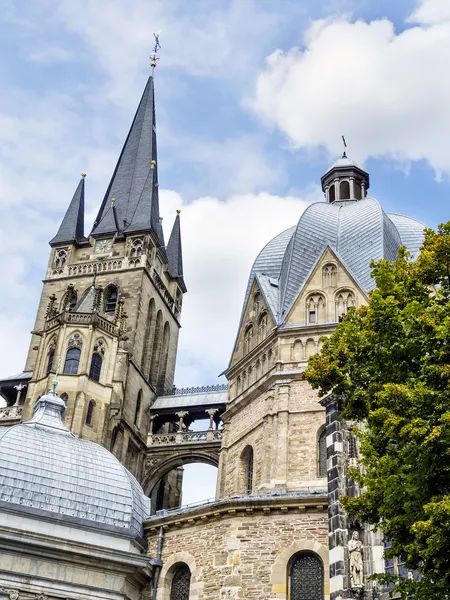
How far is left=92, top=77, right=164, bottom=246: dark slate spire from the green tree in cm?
3872

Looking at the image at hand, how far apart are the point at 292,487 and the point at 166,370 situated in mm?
25069

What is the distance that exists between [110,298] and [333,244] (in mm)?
20037

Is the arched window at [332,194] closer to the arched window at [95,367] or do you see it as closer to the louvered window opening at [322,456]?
the arched window at [95,367]

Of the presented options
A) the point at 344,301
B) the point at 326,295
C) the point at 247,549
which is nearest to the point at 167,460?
the point at 326,295

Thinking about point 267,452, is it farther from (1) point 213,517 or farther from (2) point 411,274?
(2) point 411,274

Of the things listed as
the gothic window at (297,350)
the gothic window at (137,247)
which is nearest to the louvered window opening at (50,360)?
the gothic window at (137,247)

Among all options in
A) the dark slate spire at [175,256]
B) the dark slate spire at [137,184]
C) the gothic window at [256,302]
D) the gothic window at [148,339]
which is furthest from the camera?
the dark slate spire at [175,256]

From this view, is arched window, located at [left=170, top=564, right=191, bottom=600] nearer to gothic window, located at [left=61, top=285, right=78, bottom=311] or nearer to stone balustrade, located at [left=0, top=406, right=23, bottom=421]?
stone balustrade, located at [left=0, top=406, right=23, bottom=421]

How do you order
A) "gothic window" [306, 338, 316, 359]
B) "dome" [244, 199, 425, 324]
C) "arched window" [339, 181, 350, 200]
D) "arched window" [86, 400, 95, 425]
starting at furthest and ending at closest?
"arched window" [339, 181, 350, 200], "arched window" [86, 400, 95, 425], "dome" [244, 199, 425, 324], "gothic window" [306, 338, 316, 359]

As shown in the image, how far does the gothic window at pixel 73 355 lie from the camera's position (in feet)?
138

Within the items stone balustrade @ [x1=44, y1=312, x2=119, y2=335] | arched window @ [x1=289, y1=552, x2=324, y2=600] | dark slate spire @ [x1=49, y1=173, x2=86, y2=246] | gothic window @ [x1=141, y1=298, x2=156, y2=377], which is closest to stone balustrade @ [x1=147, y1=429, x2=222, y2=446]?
gothic window @ [x1=141, y1=298, x2=156, y2=377]

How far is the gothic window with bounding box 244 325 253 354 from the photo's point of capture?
3609cm

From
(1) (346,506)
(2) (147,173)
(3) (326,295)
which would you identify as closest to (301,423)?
(3) (326,295)

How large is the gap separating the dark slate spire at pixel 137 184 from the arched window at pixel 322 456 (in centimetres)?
2660
